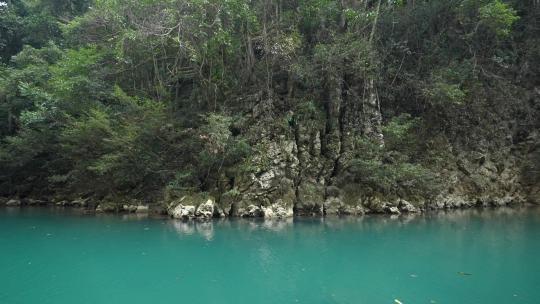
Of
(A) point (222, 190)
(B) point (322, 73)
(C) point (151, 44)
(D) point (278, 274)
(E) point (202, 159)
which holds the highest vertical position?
(C) point (151, 44)

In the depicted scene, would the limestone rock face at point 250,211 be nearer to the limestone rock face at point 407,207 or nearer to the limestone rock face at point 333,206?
the limestone rock face at point 333,206

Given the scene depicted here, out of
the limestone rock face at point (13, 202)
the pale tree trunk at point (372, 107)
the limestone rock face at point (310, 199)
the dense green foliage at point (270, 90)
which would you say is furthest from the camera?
the limestone rock face at point (13, 202)

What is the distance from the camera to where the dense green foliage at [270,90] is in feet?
53.3

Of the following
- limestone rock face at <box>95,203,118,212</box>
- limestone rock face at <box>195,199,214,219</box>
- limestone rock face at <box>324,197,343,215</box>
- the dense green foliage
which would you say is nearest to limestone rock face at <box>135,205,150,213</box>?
the dense green foliage

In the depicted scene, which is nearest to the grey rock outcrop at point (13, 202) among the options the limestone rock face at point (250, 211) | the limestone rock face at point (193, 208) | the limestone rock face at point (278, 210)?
the limestone rock face at point (193, 208)

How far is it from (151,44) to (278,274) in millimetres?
12919

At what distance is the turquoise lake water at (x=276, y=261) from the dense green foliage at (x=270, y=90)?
10.7ft

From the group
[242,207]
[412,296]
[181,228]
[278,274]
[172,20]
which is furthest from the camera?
[172,20]

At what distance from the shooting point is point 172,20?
16.2m

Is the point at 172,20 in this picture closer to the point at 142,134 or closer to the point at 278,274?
the point at 142,134

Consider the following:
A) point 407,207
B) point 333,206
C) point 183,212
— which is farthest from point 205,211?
point 407,207

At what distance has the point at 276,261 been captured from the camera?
29.0ft

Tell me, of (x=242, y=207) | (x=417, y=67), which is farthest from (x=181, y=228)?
(x=417, y=67)

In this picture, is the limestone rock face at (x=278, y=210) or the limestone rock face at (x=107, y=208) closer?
the limestone rock face at (x=278, y=210)
